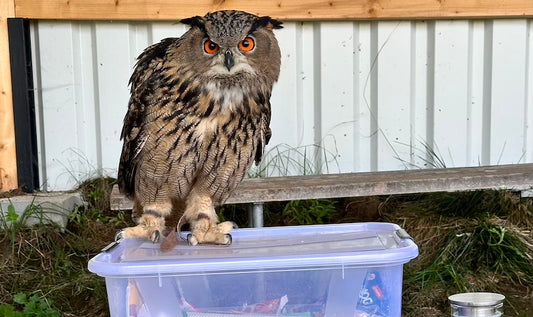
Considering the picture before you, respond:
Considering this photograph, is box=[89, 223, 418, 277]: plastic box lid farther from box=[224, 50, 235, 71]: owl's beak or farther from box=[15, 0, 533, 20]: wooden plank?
box=[15, 0, 533, 20]: wooden plank

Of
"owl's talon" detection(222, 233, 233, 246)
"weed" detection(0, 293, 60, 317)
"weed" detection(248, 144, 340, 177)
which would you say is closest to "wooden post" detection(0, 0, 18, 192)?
"weed" detection(0, 293, 60, 317)

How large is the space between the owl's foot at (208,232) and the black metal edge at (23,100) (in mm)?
1562

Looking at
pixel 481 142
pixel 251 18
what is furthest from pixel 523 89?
pixel 251 18

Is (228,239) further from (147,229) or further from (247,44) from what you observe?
(247,44)

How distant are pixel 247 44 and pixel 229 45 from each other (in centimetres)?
7

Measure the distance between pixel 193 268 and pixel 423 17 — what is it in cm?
235

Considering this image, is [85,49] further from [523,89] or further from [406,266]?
[523,89]

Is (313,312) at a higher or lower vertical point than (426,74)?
lower

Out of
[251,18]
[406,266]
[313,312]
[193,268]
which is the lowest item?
[406,266]

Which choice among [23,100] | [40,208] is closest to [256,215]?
[40,208]

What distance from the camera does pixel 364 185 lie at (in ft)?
9.13

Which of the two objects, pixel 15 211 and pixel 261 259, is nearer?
pixel 261 259

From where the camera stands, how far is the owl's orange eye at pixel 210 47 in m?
1.83

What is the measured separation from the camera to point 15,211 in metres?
3.15
